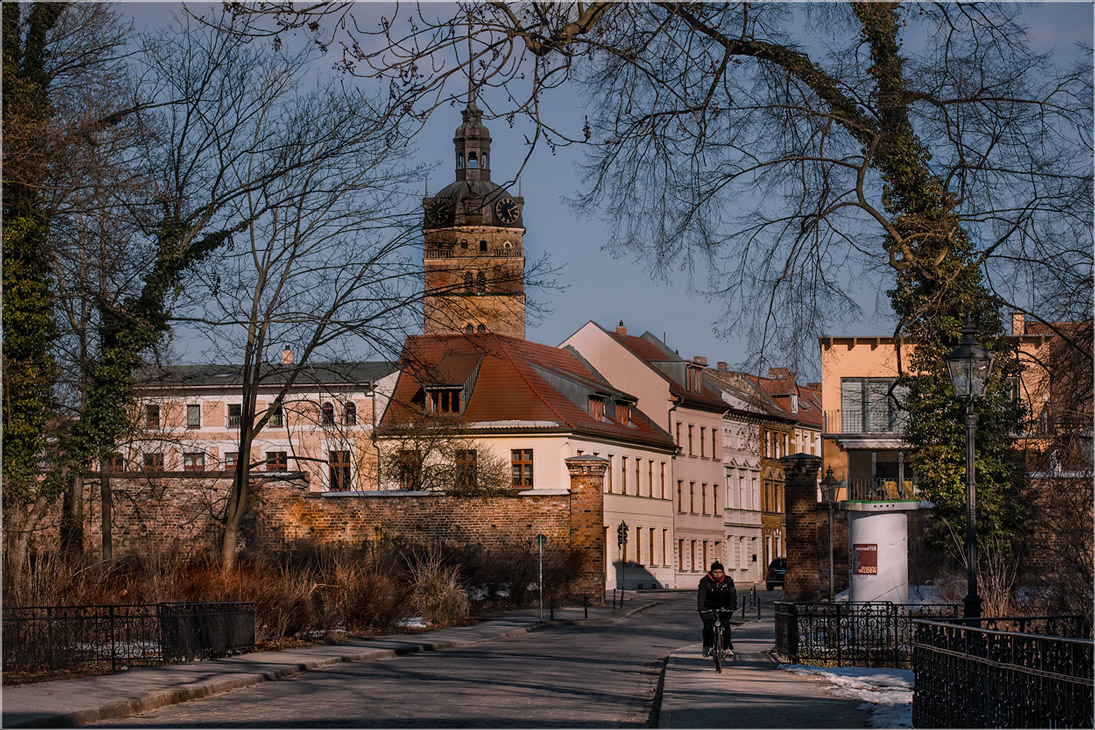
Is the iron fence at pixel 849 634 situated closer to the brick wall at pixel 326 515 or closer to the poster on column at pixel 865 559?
the poster on column at pixel 865 559

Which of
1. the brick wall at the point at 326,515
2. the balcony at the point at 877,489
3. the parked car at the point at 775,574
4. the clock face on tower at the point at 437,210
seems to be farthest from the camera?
the parked car at the point at 775,574

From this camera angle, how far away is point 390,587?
28141mm

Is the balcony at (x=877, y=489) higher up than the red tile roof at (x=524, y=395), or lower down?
lower down

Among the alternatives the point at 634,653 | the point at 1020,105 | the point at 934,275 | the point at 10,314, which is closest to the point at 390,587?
the point at 634,653

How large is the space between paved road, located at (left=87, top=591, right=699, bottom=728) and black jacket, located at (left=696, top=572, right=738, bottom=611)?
129 cm

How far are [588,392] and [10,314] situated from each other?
43348 millimetres

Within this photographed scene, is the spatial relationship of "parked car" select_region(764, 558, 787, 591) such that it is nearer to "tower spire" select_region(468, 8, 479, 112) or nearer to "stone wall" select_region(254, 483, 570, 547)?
"stone wall" select_region(254, 483, 570, 547)

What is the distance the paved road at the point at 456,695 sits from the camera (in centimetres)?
1264

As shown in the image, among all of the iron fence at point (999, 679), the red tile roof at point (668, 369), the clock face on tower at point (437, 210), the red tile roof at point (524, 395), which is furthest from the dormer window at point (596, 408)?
the iron fence at point (999, 679)

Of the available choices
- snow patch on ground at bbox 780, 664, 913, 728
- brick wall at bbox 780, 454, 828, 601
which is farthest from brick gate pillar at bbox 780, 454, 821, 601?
snow patch on ground at bbox 780, 664, 913, 728

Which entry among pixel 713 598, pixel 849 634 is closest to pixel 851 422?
pixel 849 634

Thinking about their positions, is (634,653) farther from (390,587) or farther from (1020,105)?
(1020,105)

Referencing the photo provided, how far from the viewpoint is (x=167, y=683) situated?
50.5 ft

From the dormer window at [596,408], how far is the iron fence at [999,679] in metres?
54.7
